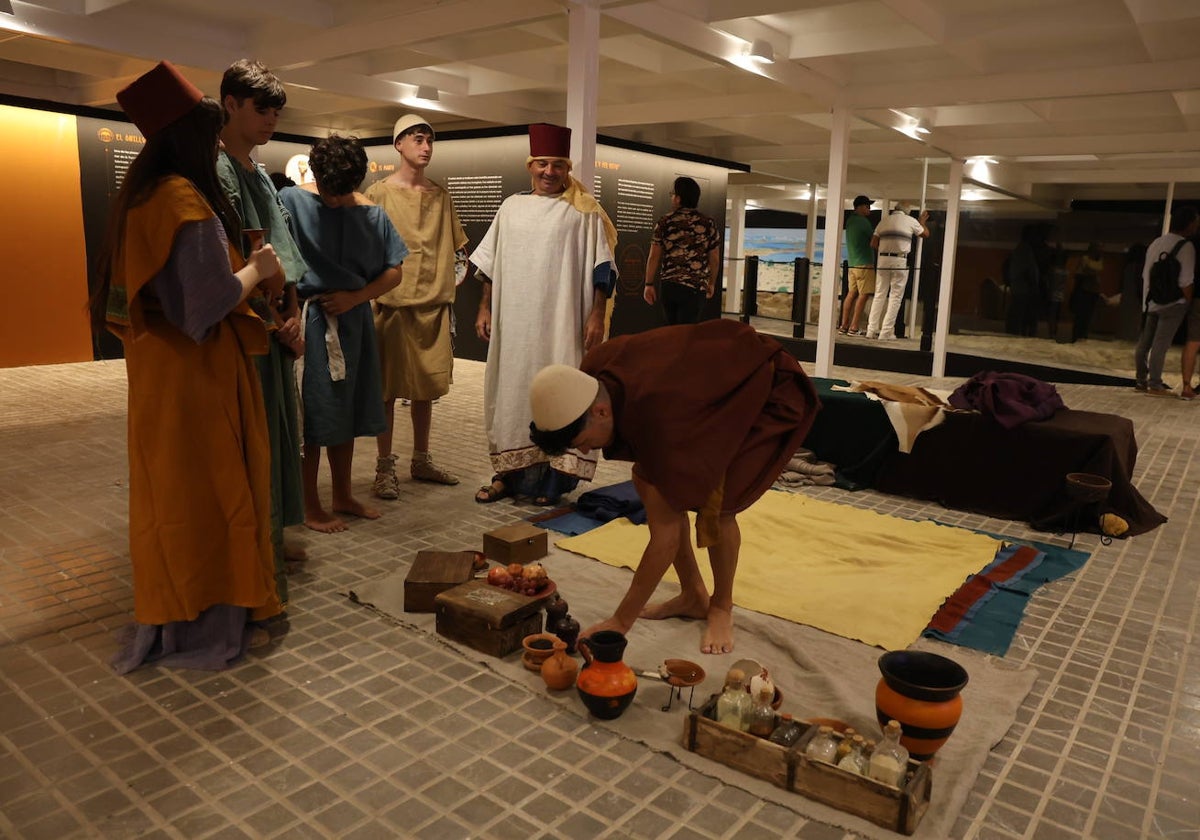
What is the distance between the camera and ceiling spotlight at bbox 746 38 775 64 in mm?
5734

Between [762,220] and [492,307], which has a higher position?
[762,220]

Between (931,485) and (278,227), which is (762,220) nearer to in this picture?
(931,485)

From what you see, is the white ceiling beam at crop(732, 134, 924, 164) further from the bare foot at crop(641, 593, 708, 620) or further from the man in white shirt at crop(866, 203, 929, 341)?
the bare foot at crop(641, 593, 708, 620)

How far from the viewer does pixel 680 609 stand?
298 centimetres

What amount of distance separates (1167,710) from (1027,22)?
441cm

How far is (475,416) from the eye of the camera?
6555 mm

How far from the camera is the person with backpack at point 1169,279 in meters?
8.12

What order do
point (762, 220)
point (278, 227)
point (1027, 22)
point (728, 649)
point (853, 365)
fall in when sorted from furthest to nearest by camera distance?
point (762, 220)
point (853, 365)
point (1027, 22)
point (278, 227)
point (728, 649)

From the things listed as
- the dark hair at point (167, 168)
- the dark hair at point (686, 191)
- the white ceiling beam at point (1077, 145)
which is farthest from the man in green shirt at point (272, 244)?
the white ceiling beam at point (1077, 145)

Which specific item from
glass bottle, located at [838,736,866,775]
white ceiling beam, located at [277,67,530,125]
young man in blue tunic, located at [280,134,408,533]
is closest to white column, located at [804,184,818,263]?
→ white ceiling beam, located at [277,67,530,125]

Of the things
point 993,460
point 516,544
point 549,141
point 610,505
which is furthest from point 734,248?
point 516,544

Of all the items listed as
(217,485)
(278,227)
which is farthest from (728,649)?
(278,227)

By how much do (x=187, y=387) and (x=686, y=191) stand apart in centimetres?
450

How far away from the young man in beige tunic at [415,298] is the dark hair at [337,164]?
0.60m
